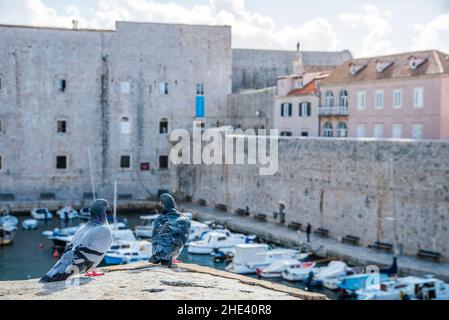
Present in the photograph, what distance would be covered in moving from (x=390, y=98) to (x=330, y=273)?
7378mm

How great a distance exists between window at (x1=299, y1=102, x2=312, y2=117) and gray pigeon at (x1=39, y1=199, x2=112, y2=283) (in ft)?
66.3

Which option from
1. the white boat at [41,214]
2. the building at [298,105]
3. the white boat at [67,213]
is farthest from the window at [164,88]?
the white boat at [41,214]

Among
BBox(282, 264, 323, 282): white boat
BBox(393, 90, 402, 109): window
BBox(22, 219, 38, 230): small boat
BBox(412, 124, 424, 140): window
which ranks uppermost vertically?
BBox(393, 90, 402, 109): window

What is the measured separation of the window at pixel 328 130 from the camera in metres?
25.4

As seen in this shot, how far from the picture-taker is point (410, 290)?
1475 cm

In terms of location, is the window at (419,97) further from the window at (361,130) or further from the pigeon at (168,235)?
the pigeon at (168,235)

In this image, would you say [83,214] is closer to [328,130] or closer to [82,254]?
[328,130]

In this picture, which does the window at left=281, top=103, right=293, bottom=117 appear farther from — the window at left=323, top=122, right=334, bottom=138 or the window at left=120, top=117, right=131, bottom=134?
the window at left=120, top=117, right=131, bottom=134

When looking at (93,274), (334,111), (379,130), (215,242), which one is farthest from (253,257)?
(93,274)

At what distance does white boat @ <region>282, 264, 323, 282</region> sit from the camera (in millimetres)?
17250

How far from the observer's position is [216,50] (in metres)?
31.3

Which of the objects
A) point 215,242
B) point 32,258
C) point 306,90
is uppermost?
point 306,90

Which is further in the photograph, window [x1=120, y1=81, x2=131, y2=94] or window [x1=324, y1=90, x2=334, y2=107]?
window [x1=120, y1=81, x2=131, y2=94]

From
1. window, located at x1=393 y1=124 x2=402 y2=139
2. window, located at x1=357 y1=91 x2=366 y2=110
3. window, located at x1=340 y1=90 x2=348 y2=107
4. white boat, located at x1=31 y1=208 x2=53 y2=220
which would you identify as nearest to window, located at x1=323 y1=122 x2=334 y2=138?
window, located at x1=340 y1=90 x2=348 y2=107
